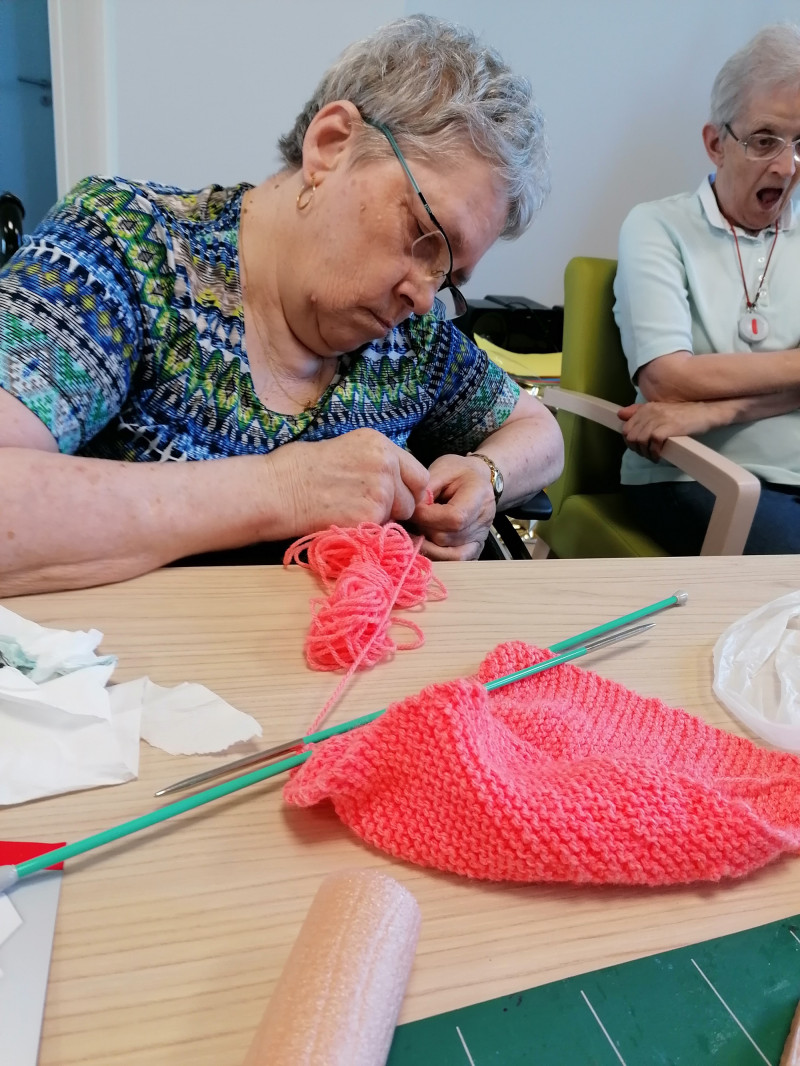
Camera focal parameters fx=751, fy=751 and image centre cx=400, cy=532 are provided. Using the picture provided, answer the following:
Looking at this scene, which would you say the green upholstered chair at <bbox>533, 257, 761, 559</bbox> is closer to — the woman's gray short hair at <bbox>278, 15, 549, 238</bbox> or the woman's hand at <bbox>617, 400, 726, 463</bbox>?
the woman's hand at <bbox>617, 400, 726, 463</bbox>

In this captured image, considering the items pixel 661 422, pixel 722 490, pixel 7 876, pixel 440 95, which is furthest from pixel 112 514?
pixel 661 422

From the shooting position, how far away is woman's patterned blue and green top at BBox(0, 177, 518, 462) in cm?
69

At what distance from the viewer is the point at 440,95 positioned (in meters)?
0.81

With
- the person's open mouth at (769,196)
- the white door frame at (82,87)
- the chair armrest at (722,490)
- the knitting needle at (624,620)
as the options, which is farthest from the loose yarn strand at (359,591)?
the white door frame at (82,87)

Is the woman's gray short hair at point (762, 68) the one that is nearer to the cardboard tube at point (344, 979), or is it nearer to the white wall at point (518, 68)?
the white wall at point (518, 68)

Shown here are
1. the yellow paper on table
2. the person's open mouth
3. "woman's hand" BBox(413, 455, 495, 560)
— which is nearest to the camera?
"woman's hand" BBox(413, 455, 495, 560)

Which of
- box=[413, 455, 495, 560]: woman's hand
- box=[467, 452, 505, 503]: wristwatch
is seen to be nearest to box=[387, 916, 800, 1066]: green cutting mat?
box=[413, 455, 495, 560]: woman's hand

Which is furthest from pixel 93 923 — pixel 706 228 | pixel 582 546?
pixel 706 228

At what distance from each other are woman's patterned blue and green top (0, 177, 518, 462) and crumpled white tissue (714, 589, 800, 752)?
541 millimetres

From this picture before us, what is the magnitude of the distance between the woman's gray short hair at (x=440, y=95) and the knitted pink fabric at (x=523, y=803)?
24.3 inches

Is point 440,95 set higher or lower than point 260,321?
higher

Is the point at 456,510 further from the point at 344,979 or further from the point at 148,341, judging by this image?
the point at 344,979

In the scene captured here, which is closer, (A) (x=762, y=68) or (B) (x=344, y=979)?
(B) (x=344, y=979)

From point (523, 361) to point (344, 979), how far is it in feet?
6.63
